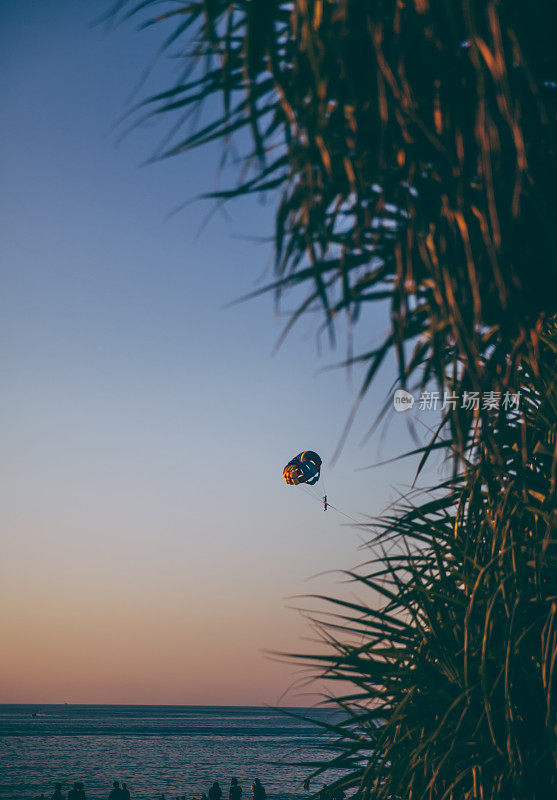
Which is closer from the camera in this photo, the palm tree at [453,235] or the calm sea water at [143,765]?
the palm tree at [453,235]

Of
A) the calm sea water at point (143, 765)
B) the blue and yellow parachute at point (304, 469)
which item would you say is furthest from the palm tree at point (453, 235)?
the calm sea water at point (143, 765)

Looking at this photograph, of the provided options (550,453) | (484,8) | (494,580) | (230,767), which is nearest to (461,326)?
(484,8)

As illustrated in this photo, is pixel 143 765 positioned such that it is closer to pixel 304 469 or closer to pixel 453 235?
pixel 304 469

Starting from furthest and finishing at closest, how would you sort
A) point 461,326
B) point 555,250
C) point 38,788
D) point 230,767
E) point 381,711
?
point 230,767, point 38,788, point 381,711, point 555,250, point 461,326

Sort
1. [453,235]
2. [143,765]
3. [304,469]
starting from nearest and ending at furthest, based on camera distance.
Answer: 1. [453,235]
2. [304,469]
3. [143,765]

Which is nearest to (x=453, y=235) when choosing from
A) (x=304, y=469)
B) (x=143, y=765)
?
(x=304, y=469)

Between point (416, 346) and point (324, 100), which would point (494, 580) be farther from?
point (324, 100)

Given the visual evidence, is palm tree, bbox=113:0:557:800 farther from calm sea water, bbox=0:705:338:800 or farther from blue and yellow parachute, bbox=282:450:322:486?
calm sea water, bbox=0:705:338:800

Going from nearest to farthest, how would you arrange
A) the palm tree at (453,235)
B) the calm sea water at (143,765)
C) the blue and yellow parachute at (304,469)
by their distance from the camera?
the palm tree at (453,235) → the blue and yellow parachute at (304,469) → the calm sea water at (143,765)

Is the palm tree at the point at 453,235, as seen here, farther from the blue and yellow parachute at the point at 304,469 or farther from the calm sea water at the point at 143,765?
the calm sea water at the point at 143,765
